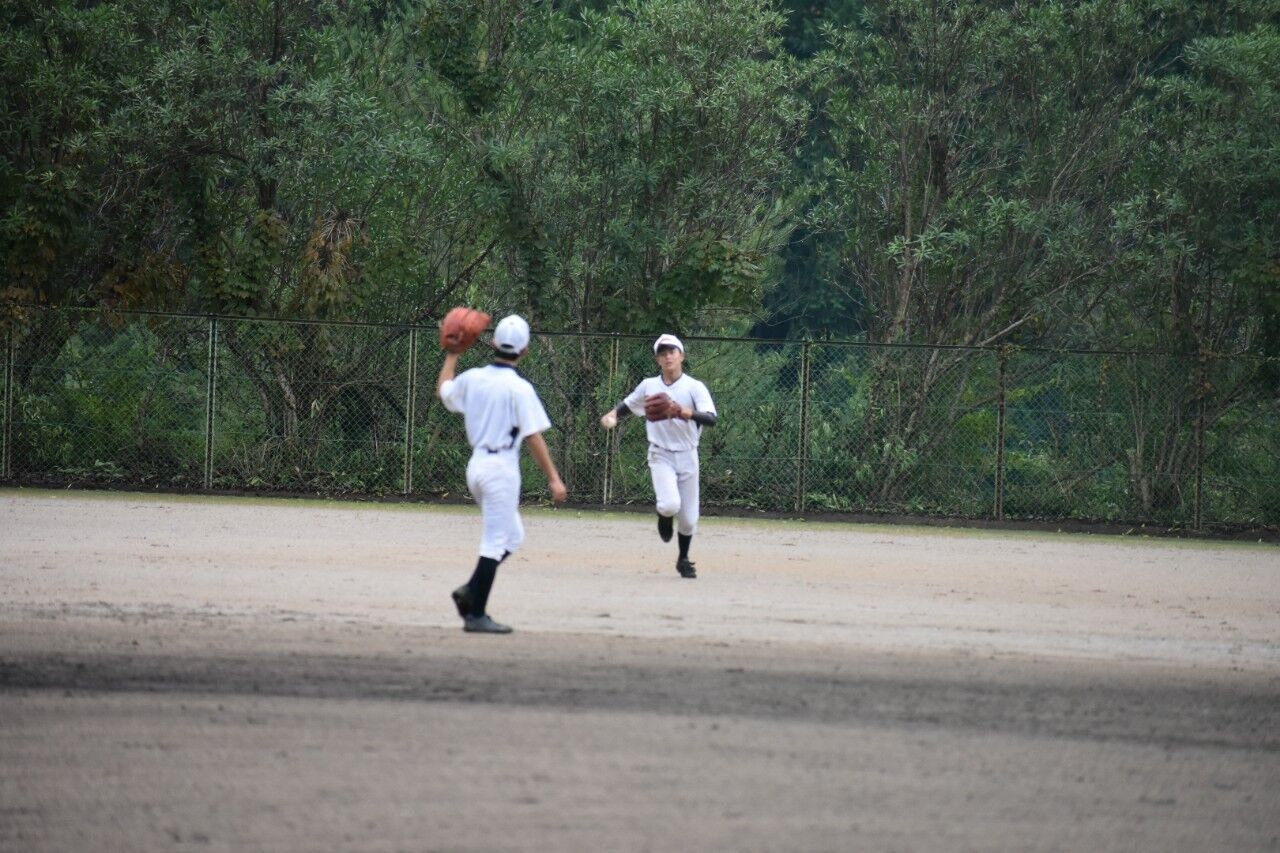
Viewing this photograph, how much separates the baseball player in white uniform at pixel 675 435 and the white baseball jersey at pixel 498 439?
14.4 ft

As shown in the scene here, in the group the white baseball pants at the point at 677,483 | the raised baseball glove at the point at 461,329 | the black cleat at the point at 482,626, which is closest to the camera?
the black cleat at the point at 482,626

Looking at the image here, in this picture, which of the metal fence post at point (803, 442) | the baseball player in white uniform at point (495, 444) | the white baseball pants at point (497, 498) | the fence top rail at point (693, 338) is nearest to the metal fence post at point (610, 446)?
the fence top rail at point (693, 338)

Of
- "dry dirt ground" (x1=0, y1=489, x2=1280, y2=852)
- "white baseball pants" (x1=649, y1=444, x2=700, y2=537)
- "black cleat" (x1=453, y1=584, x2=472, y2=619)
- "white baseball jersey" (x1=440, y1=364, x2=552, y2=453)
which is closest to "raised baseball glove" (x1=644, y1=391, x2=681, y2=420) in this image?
"white baseball pants" (x1=649, y1=444, x2=700, y2=537)

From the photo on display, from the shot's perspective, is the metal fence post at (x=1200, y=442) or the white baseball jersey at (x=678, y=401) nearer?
the white baseball jersey at (x=678, y=401)

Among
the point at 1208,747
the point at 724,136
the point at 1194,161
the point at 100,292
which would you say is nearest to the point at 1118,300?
the point at 1194,161

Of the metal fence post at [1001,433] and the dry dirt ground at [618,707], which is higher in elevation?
the metal fence post at [1001,433]

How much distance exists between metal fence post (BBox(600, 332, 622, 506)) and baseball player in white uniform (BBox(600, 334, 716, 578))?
825cm

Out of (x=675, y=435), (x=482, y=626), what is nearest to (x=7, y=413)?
(x=675, y=435)

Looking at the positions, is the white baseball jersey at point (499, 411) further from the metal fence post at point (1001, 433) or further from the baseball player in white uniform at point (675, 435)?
the metal fence post at point (1001, 433)

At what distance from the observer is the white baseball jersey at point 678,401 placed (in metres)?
16.8

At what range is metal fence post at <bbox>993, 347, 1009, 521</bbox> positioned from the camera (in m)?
24.9

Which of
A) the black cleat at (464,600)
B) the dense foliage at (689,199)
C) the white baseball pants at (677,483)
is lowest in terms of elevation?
the black cleat at (464,600)

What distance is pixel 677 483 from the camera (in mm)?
16953

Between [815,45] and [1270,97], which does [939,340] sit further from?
[815,45]
